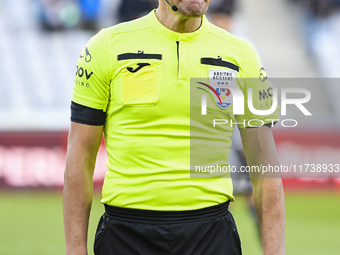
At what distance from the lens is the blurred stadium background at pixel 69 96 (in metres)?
7.85

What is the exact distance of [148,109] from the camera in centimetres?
221

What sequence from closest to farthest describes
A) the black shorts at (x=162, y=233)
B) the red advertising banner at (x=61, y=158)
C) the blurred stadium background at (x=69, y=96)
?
the black shorts at (x=162, y=233)
the blurred stadium background at (x=69, y=96)
the red advertising banner at (x=61, y=158)

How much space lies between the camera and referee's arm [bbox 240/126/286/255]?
2.29 m

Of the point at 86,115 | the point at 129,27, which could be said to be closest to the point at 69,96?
the point at 129,27

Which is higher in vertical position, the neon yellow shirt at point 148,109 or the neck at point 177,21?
the neck at point 177,21

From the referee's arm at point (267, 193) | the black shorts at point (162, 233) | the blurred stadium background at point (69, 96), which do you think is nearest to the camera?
the black shorts at point (162, 233)

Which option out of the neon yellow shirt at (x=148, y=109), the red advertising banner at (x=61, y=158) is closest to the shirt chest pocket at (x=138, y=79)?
the neon yellow shirt at (x=148, y=109)

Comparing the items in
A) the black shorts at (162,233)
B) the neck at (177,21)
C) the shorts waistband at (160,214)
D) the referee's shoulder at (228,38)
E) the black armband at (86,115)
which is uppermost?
the neck at (177,21)

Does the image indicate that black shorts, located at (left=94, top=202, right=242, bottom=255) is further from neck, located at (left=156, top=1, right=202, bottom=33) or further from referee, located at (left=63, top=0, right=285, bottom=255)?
neck, located at (left=156, top=1, right=202, bottom=33)

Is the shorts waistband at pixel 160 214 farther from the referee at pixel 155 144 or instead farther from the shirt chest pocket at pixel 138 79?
the shirt chest pocket at pixel 138 79

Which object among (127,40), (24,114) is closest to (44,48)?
(24,114)

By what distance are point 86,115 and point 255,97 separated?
70cm

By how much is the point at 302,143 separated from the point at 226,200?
22.4 feet

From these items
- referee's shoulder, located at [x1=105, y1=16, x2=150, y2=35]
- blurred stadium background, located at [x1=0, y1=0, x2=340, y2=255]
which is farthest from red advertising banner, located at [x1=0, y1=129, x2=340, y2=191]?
referee's shoulder, located at [x1=105, y1=16, x2=150, y2=35]
